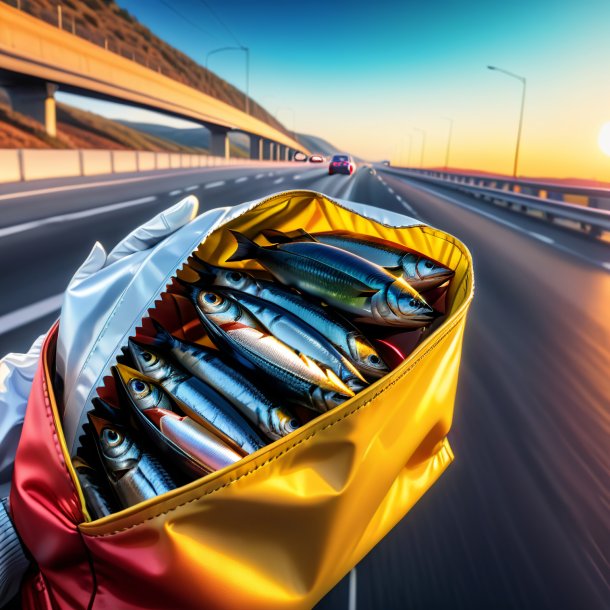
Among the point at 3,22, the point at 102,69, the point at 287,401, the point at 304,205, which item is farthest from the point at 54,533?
the point at 102,69

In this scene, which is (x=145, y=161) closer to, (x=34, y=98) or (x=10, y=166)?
(x=10, y=166)

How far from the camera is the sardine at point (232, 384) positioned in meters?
1.41

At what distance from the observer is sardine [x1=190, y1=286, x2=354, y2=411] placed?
1.41 meters

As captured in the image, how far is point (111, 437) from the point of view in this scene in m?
1.36

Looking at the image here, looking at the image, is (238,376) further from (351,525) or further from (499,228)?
(499,228)

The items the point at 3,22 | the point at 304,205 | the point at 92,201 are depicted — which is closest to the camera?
the point at 304,205

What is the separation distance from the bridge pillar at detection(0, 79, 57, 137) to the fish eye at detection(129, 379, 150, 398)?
41525 mm

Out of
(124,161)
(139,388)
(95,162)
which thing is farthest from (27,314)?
(124,161)

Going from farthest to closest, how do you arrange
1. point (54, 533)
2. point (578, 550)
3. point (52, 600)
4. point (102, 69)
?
point (102, 69), point (578, 550), point (52, 600), point (54, 533)

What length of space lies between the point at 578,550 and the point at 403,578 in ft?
2.20

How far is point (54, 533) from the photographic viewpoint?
118 centimetres

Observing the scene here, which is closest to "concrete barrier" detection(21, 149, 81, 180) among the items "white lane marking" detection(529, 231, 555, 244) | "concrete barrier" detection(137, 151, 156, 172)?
"concrete barrier" detection(137, 151, 156, 172)

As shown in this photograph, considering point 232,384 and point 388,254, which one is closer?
point 232,384

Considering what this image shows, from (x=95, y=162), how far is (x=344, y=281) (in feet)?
72.3
